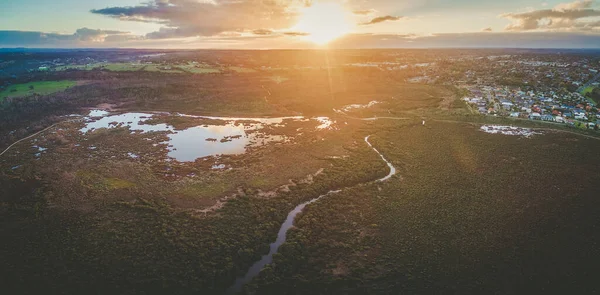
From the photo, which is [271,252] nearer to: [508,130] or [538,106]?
[508,130]

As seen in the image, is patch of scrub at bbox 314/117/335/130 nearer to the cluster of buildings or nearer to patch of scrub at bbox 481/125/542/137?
patch of scrub at bbox 481/125/542/137

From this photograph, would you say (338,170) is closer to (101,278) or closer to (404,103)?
(101,278)

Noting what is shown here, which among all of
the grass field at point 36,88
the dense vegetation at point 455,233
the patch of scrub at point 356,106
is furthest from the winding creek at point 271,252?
the grass field at point 36,88

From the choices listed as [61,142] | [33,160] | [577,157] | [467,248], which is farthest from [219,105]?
[577,157]

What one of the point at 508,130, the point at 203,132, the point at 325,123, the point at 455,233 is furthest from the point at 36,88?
the point at 508,130

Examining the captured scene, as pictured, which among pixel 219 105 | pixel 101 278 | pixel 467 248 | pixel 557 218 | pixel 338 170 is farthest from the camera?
pixel 219 105
